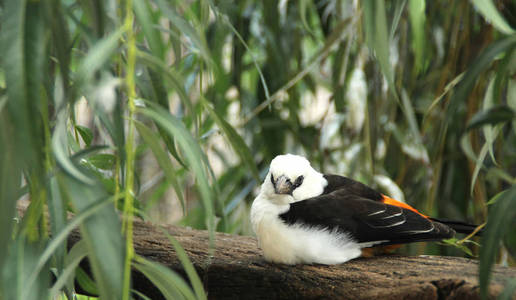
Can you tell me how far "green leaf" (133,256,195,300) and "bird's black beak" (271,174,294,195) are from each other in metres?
0.63

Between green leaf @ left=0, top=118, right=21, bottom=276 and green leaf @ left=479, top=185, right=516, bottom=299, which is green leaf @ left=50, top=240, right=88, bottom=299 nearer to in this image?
green leaf @ left=0, top=118, right=21, bottom=276

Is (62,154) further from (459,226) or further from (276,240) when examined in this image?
(459,226)

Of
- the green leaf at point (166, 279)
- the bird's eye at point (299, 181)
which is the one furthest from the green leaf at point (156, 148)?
the bird's eye at point (299, 181)

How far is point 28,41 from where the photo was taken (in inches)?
22.0

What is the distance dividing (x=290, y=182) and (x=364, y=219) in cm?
19

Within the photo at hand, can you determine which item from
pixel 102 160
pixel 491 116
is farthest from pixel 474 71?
pixel 102 160

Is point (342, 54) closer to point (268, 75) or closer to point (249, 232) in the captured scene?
point (268, 75)

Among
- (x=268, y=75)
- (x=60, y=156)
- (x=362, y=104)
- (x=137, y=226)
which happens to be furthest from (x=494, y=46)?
(x=268, y=75)

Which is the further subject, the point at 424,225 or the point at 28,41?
the point at 424,225

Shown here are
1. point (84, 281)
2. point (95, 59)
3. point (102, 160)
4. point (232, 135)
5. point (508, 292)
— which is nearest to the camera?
point (95, 59)

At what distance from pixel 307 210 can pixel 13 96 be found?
0.85m

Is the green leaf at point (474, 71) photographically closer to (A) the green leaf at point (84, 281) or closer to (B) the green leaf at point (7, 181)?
(B) the green leaf at point (7, 181)

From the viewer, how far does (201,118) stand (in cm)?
141

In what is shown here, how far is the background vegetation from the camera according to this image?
23.2 inches
